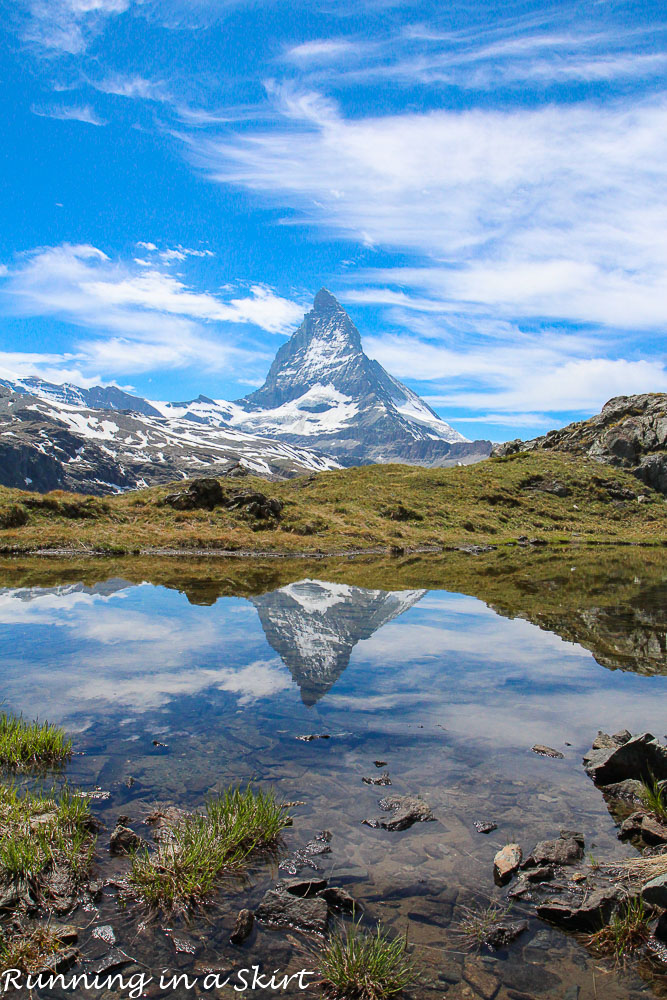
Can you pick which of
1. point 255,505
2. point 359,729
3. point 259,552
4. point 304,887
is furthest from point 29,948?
point 255,505

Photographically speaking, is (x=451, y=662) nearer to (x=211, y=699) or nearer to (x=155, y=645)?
(x=211, y=699)

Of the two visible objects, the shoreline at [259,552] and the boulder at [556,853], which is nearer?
the boulder at [556,853]

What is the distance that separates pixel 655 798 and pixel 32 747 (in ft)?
32.3

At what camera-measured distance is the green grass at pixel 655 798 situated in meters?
8.19

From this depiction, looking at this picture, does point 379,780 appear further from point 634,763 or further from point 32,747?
point 32,747

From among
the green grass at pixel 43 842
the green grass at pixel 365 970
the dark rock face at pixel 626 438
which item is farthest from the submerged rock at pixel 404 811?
the dark rock face at pixel 626 438

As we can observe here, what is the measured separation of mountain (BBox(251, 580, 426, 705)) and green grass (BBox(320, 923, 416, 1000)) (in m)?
7.24

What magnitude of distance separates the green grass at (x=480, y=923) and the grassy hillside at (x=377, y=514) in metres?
41.1

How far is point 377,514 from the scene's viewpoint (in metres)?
64.3

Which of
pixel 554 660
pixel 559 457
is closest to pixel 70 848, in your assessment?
pixel 554 660

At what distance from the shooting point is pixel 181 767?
9336 millimetres

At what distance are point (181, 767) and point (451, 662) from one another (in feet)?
31.3

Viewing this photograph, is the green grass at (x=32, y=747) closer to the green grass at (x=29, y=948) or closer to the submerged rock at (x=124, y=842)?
the submerged rock at (x=124, y=842)

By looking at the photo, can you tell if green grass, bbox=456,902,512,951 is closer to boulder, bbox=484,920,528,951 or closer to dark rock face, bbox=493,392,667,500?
boulder, bbox=484,920,528,951
